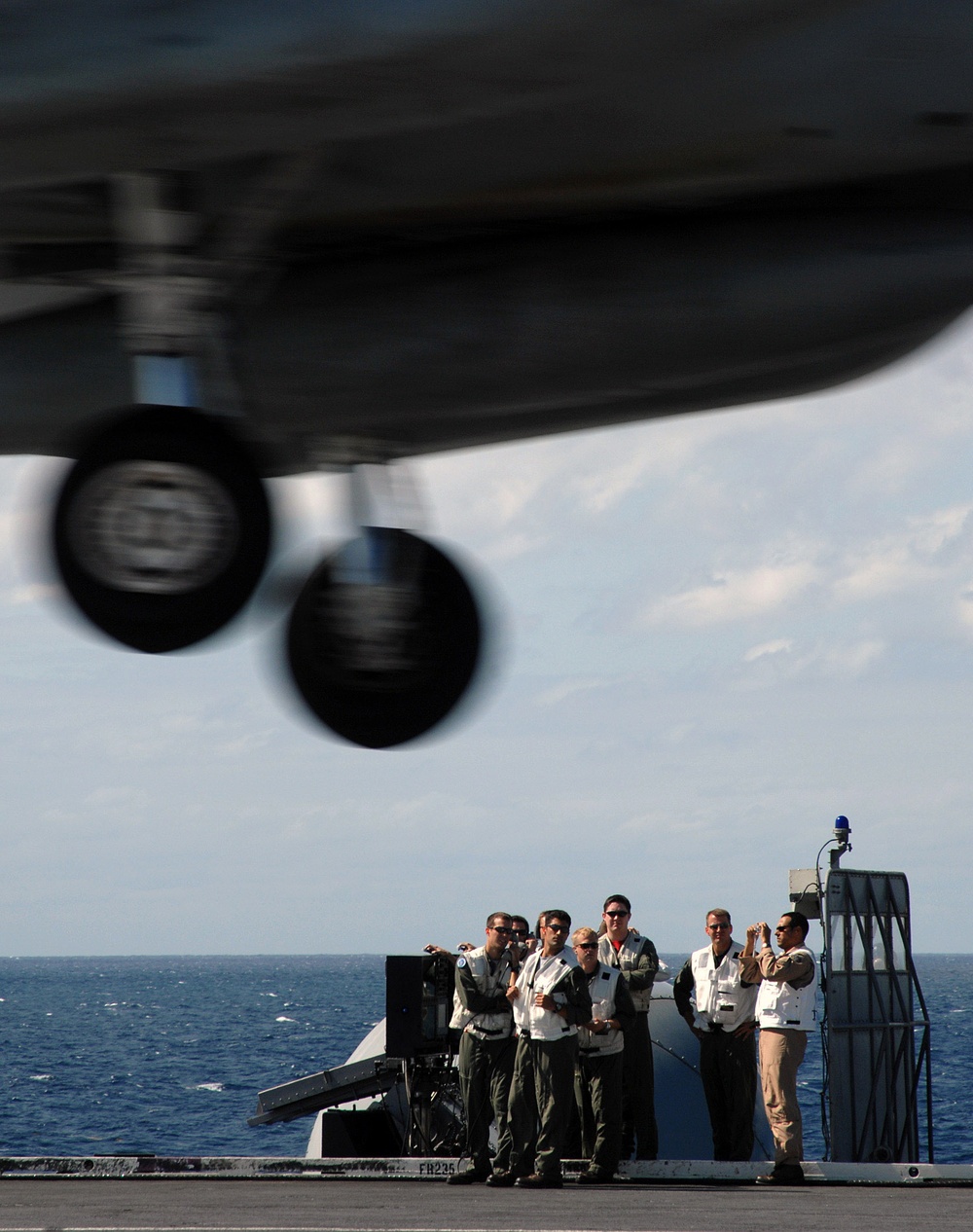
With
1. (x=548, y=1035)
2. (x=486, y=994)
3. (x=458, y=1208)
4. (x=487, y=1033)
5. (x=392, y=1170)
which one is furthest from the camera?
(x=392, y=1170)

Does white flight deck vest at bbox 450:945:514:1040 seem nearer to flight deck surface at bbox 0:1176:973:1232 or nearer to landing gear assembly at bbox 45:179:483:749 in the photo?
flight deck surface at bbox 0:1176:973:1232

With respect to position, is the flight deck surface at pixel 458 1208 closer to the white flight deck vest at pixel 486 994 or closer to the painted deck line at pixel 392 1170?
the painted deck line at pixel 392 1170

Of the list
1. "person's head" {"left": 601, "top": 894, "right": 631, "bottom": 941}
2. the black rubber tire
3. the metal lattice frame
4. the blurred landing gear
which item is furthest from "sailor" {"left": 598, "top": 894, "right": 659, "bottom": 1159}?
the black rubber tire

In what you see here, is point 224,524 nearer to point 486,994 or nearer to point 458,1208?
point 458,1208

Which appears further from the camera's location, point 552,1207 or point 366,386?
point 552,1207

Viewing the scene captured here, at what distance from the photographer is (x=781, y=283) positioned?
522 cm

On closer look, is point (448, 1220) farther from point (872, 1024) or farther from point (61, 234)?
point (61, 234)

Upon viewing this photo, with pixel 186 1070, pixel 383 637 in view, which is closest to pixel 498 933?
pixel 383 637

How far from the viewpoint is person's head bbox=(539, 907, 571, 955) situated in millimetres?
12320

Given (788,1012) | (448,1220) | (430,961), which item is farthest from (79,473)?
(430,961)

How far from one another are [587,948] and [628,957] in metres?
0.89

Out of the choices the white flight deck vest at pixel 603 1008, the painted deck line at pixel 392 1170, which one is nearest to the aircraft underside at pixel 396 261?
the white flight deck vest at pixel 603 1008

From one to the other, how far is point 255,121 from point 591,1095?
34.6 ft

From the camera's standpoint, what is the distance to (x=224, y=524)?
501 cm
